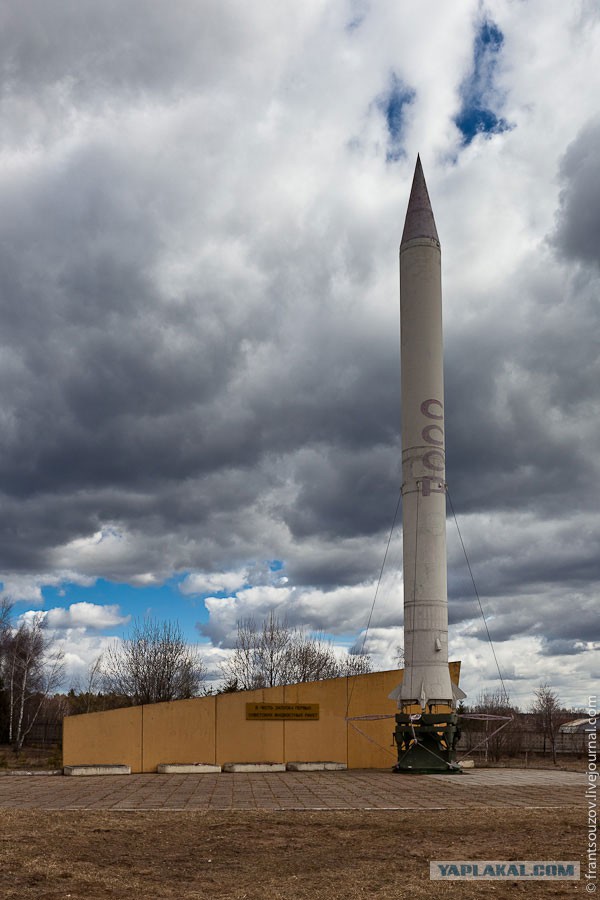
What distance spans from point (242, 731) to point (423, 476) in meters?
9.63

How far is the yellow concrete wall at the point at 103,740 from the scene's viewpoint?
24.5 metres

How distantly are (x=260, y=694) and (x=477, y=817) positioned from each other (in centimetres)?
1344

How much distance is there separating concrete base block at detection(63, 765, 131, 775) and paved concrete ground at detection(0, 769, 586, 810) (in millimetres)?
805

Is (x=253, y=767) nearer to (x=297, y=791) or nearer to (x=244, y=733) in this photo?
(x=244, y=733)

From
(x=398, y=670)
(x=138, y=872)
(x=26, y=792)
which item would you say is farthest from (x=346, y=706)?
(x=138, y=872)

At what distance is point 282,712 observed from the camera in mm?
25875

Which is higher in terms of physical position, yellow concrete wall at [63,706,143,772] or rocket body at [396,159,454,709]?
rocket body at [396,159,454,709]

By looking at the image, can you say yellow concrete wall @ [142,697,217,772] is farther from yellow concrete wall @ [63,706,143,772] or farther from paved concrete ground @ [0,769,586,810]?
paved concrete ground @ [0,769,586,810]

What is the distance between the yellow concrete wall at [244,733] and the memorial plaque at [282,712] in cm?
12

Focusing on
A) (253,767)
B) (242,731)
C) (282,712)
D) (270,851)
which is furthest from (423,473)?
(270,851)

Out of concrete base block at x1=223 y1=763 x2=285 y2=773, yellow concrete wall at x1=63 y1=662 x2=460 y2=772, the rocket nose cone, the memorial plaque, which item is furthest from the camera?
the memorial plaque

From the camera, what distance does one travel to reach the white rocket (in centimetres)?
2150

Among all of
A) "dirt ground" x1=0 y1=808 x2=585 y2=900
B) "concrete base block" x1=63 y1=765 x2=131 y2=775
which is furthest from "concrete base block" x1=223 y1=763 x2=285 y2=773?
"dirt ground" x1=0 y1=808 x2=585 y2=900

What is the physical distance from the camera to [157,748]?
24.9 meters
